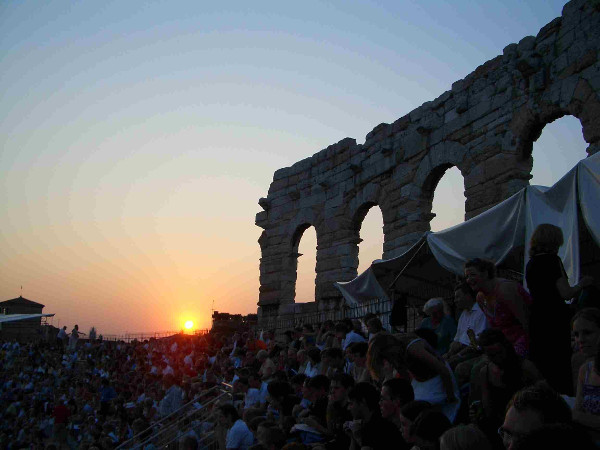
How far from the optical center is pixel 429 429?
132 inches

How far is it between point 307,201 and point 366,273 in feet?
20.7

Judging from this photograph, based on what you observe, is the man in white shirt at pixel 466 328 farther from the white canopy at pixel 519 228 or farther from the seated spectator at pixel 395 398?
the seated spectator at pixel 395 398

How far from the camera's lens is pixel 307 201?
1689 cm

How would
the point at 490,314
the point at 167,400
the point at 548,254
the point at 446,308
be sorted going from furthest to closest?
the point at 167,400 < the point at 446,308 < the point at 490,314 < the point at 548,254

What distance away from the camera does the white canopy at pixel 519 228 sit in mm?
5629

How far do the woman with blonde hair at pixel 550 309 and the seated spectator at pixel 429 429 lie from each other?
4.46 ft

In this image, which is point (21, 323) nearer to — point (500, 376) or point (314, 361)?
point (314, 361)

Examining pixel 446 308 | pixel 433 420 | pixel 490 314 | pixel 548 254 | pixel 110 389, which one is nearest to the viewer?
pixel 433 420

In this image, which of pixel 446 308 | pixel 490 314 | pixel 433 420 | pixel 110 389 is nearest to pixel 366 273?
pixel 446 308

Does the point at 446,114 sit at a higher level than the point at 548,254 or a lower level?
higher

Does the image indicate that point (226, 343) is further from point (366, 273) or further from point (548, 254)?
point (548, 254)

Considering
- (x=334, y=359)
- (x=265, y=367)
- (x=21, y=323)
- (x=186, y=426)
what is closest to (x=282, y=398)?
(x=334, y=359)

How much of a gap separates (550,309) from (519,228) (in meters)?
2.25

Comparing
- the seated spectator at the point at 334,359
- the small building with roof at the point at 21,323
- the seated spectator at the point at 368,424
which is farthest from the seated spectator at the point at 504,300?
the small building with roof at the point at 21,323
